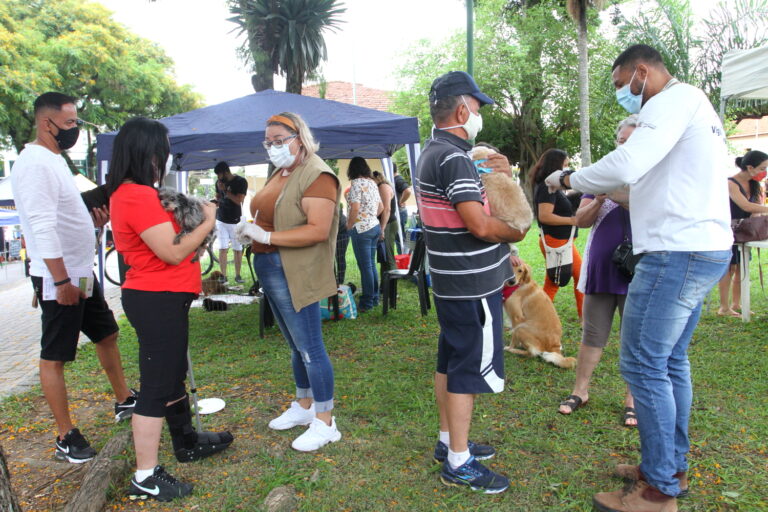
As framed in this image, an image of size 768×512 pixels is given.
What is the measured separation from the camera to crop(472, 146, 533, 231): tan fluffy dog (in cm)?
229

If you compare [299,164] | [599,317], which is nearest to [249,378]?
[299,164]

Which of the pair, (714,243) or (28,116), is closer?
(714,243)

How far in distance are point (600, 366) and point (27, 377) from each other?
5334 millimetres

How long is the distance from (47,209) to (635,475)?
11.2ft

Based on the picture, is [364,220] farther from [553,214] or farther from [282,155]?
[282,155]

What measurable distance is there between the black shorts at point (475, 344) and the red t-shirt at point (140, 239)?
134cm

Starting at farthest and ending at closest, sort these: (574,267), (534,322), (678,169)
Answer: (574,267)
(534,322)
(678,169)

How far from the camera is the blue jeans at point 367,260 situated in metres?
6.73

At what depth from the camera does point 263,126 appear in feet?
18.8

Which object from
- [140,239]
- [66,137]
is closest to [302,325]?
[140,239]

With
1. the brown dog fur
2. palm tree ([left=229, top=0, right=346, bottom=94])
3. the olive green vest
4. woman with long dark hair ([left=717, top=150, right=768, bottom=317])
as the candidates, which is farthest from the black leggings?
palm tree ([left=229, top=0, right=346, bottom=94])

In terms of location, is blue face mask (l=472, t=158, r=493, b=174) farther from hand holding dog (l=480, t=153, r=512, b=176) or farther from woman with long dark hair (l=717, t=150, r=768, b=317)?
woman with long dark hair (l=717, t=150, r=768, b=317)

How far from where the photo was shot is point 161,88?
80.5ft

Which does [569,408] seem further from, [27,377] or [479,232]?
[27,377]
